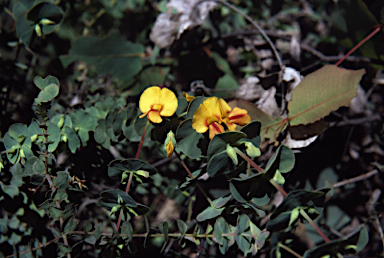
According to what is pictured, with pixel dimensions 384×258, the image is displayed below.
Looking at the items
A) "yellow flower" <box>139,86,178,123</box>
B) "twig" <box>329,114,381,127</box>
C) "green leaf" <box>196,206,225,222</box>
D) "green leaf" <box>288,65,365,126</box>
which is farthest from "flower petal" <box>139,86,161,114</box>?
"twig" <box>329,114,381,127</box>

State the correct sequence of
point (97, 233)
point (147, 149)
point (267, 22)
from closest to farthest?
1. point (97, 233)
2. point (147, 149)
3. point (267, 22)

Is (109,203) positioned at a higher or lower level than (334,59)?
lower

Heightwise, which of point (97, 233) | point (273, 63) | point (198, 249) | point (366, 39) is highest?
point (366, 39)

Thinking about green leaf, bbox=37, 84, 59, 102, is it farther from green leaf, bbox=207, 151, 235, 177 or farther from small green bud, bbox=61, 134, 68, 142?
green leaf, bbox=207, 151, 235, 177

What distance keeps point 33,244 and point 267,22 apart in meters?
1.55

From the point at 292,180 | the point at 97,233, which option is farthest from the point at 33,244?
the point at 292,180

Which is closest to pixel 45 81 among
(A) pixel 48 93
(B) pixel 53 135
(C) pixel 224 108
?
(A) pixel 48 93

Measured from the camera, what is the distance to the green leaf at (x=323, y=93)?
91 cm

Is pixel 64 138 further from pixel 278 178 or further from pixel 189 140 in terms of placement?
pixel 278 178

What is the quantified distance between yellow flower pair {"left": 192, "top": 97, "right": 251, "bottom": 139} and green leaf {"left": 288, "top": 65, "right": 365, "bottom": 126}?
1.10ft

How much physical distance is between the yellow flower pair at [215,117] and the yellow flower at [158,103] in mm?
86

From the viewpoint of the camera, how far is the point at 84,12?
1.67 metres

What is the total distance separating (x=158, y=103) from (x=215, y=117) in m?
0.17

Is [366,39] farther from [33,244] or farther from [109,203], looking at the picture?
[33,244]
